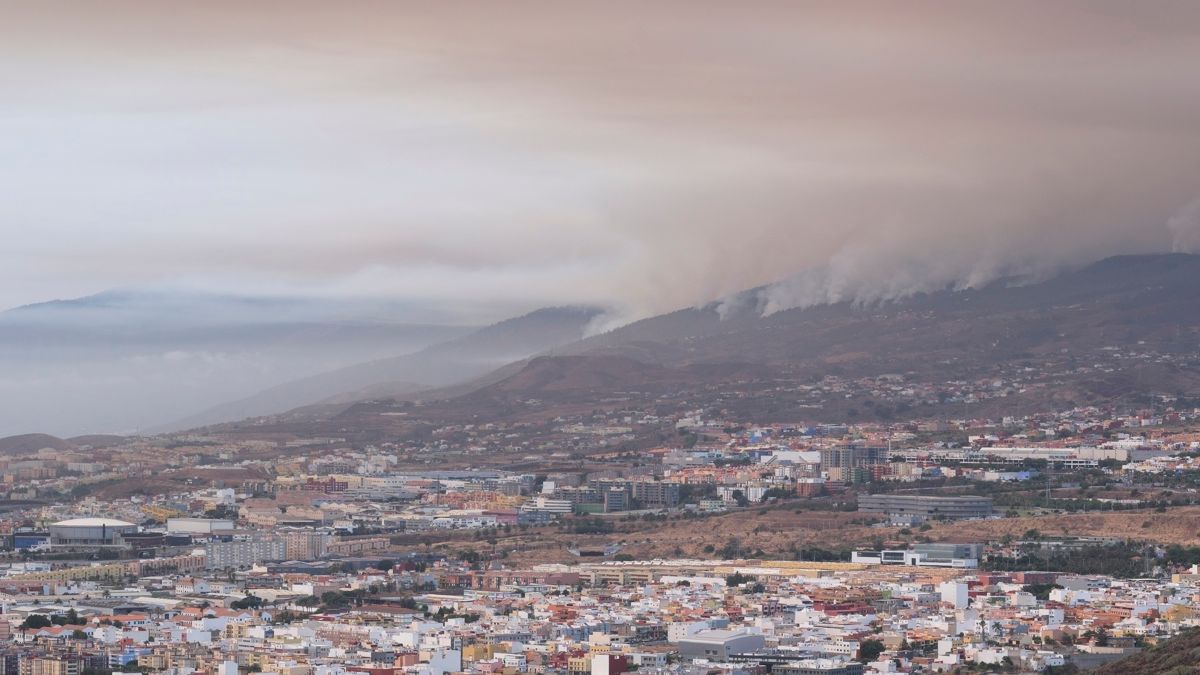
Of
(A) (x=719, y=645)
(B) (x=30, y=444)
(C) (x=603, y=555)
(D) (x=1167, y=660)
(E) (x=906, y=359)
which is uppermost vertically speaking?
(E) (x=906, y=359)

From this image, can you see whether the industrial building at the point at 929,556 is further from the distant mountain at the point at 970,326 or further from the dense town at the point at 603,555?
the distant mountain at the point at 970,326

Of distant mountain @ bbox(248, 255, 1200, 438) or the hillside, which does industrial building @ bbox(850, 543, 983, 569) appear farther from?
distant mountain @ bbox(248, 255, 1200, 438)

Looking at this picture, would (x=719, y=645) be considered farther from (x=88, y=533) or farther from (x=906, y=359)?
(x=906, y=359)

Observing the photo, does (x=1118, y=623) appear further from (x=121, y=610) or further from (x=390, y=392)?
(x=390, y=392)

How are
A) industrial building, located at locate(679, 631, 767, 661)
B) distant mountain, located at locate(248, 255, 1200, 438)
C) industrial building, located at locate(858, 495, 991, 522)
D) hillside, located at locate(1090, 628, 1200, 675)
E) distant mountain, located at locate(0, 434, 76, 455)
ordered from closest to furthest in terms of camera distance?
hillside, located at locate(1090, 628, 1200, 675), industrial building, located at locate(679, 631, 767, 661), industrial building, located at locate(858, 495, 991, 522), distant mountain, located at locate(248, 255, 1200, 438), distant mountain, located at locate(0, 434, 76, 455)

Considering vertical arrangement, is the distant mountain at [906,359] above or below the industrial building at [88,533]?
above

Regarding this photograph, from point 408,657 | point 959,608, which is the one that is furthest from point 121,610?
point 959,608

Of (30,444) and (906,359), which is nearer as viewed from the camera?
(30,444)

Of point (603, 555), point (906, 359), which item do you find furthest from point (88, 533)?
point (906, 359)

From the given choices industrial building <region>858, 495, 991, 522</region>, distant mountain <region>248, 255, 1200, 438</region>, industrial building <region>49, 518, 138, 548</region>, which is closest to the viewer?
industrial building <region>49, 518, 138, 548</region>

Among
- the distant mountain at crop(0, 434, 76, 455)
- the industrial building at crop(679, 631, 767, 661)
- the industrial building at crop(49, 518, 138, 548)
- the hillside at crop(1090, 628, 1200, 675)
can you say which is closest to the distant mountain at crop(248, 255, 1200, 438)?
the distant mountain at crop(0, 434, 76, 455)

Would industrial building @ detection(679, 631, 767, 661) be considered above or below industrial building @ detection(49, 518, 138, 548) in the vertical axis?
below

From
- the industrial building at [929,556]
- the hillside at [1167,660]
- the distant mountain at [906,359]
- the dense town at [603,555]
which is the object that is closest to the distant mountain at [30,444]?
the dense town at [603,555]
